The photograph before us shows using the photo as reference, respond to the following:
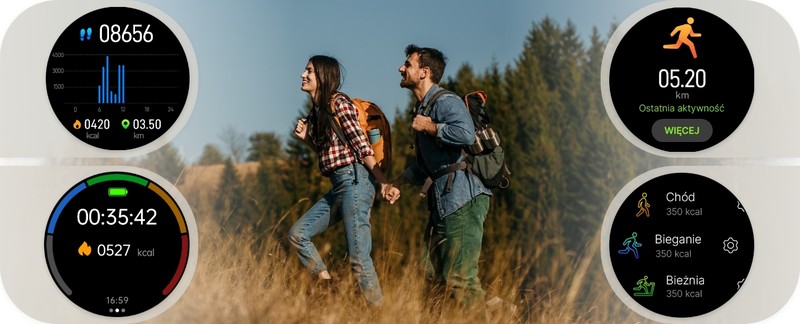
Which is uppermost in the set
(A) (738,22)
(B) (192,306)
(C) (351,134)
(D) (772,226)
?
(A) (738,22)

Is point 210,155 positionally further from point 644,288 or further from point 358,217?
point 644,288

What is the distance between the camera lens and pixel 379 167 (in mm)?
8211

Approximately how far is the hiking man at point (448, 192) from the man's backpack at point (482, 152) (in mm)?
34

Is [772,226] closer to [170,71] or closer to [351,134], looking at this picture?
[351,134]

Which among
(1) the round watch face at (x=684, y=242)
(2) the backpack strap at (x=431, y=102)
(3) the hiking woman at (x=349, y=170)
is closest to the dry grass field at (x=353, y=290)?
(3) the hiking woman at (x=349, y=170)

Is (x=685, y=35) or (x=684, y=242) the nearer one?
(x=684, y=242)

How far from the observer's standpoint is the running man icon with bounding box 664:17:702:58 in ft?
26.6

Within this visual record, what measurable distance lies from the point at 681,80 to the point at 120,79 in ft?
12.3

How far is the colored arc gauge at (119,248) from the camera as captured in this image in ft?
26.4

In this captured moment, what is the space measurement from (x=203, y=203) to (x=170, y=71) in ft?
2.98

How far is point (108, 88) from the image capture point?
317 inches

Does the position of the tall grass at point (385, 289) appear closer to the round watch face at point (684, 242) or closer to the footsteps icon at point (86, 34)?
the round watch face at point (684, 242)

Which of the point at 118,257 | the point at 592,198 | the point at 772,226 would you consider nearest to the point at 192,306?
the point at 118,257

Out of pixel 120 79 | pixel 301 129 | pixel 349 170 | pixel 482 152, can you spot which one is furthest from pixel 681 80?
pixel 120 79
